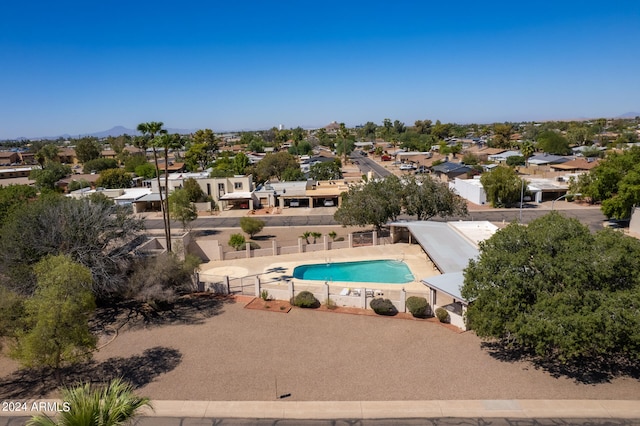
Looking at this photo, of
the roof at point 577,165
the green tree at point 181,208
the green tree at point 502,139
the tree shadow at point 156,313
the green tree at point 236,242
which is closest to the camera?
the tree shadow at point 156,313

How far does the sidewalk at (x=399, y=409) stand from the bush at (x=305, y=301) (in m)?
9.22

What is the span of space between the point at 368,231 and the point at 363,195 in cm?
689

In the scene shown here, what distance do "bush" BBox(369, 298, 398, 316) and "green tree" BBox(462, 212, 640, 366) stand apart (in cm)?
574

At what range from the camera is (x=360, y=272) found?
33375mm

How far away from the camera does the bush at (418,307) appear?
23.8 metres

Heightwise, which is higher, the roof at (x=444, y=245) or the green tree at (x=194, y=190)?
the green tree at (x=194, y=190)

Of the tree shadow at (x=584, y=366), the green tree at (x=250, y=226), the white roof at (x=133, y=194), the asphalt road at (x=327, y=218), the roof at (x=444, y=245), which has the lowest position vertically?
the asphalt road at (x=327, y=218)

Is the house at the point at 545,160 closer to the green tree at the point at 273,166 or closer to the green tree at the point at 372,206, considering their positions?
the green tree at the point at 273,166

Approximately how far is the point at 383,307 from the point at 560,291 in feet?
31.5

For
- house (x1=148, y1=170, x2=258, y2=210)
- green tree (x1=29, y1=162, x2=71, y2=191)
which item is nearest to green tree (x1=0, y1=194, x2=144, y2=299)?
house (x1=148, y1=170, x2=258, y2=210)

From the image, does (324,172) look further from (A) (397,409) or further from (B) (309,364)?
(A) (397,409)

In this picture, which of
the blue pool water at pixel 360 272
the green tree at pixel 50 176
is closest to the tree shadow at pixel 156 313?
the blue pool water at pixel 360 272

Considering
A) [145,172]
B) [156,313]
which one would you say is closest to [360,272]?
[156,313]

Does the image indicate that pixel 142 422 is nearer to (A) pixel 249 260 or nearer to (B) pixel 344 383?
(B) pixel 344 383
